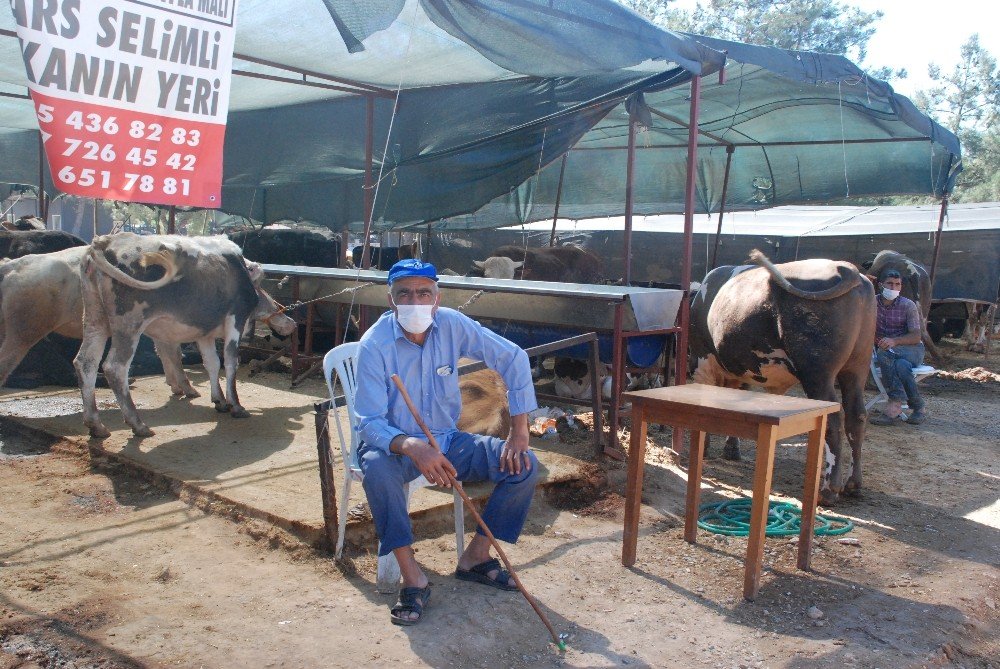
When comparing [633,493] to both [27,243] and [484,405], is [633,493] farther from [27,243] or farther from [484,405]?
[27,243]

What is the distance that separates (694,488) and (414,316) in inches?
73.1

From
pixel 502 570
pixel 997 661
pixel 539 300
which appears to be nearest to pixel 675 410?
pixel 502 570

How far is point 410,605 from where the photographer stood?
10.7 feet

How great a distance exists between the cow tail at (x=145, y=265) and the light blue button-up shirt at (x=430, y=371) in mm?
2680

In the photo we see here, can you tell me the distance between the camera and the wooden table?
138 inches

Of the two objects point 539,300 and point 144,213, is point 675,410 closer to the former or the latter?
point 539,300

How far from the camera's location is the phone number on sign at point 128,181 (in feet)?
11.3

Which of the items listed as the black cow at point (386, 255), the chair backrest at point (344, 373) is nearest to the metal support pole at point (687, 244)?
the chair backrest at point (344, 373)

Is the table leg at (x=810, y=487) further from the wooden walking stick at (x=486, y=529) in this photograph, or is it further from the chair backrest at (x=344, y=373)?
the chair backrest at (x=344, y=373)

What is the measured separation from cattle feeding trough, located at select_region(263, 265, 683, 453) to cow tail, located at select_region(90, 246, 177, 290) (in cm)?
126

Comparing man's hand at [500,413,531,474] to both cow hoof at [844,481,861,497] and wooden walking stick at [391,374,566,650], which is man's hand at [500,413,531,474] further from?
cow hoof at [844,481,861,497]

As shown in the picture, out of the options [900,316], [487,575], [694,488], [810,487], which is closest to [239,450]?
[487,575]

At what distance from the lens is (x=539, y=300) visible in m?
6.01

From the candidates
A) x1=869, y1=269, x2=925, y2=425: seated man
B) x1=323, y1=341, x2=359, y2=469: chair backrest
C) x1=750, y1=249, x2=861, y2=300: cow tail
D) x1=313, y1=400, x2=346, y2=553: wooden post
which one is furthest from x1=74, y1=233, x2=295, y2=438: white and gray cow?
x1=869, y1=269, x2=925, y2=425: seated man
